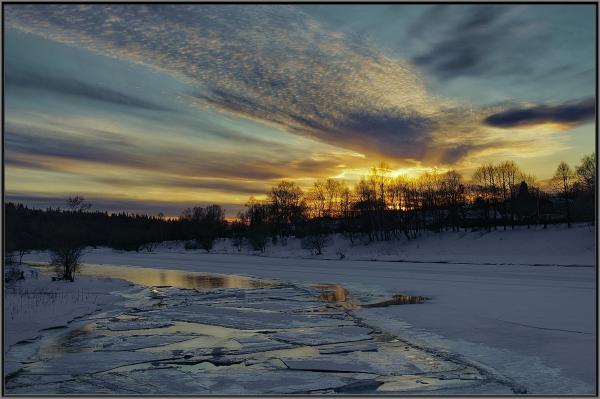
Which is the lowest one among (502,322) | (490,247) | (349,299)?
(490,247)

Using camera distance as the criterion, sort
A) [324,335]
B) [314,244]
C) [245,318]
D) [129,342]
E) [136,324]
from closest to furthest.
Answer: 1. [129,342]
2. [324,335]
3. [136,324]
4. [245,318]
5. [314,244]

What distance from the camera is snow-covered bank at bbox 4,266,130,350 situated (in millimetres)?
14344

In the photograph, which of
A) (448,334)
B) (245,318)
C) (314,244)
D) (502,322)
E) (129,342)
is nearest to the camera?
(129,342)

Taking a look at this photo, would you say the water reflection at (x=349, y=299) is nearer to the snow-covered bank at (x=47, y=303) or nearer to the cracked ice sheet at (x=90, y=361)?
the cracked ice sheet at (x=90, y=361)

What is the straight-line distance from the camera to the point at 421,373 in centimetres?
912

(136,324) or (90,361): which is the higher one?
(90,361)

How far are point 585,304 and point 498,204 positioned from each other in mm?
72548

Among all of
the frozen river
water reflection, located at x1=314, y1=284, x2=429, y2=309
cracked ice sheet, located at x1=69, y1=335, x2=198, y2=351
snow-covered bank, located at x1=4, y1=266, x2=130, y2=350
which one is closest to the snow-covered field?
the frozen river

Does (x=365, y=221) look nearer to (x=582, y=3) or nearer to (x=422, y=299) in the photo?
(x=422, y=299)

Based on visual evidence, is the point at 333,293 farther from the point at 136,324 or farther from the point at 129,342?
the point at 129,342

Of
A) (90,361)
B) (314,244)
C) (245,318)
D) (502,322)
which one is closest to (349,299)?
(245,318)

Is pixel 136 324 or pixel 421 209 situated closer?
pixel 136 324

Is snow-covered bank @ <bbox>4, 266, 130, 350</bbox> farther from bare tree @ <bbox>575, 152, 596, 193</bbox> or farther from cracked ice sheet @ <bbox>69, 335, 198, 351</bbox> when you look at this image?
bare tree @ <bbox>575, 152, 596, 193</bbox>

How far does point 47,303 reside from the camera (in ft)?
63.4
